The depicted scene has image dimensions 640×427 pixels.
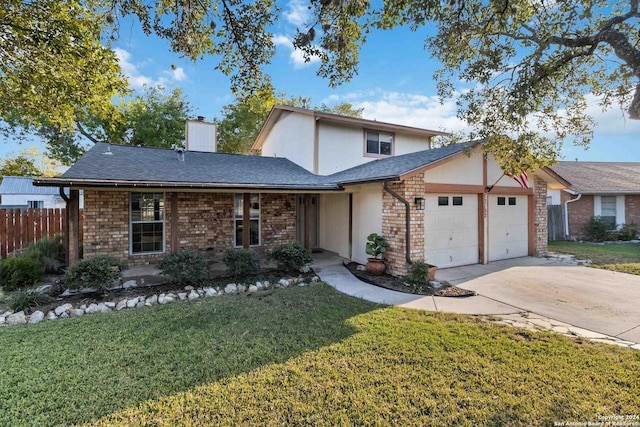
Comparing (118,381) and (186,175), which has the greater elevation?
(186,175)

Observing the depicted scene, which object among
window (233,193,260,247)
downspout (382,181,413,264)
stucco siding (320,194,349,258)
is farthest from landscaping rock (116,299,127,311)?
stucco siding (320,194,349,258)

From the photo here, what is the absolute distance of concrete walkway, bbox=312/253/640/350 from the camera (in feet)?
14.9

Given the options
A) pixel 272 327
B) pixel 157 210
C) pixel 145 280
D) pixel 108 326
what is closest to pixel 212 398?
pixel 272 327

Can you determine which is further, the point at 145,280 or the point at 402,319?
the point at 145,280

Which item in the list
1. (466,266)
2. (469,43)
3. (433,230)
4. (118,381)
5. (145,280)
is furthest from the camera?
(466,266)

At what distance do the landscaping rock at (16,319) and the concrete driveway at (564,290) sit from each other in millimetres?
8597

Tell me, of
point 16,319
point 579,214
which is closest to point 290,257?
point 16,319

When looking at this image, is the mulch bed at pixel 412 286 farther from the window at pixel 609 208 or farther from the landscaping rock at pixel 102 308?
the window at pixel 609 208

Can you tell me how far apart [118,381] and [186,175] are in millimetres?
6268

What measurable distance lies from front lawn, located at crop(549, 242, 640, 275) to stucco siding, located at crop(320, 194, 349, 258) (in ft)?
24.9

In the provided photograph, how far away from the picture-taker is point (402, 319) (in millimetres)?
4863

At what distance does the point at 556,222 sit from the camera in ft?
49.2

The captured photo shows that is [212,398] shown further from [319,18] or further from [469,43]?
[469,43]

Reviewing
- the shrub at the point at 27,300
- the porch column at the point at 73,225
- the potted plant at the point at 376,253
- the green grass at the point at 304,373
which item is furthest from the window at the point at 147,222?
the potted plant at the point at 376,253
